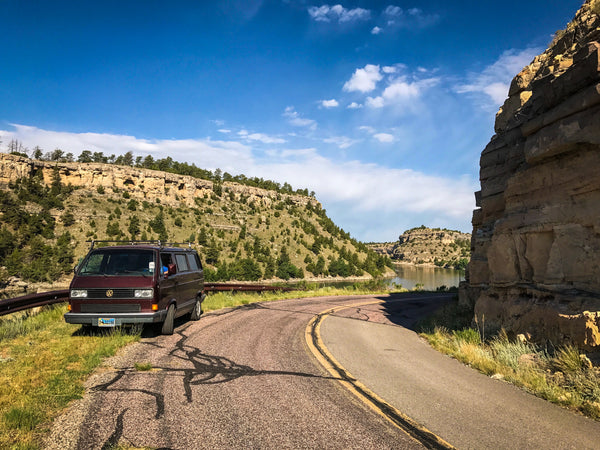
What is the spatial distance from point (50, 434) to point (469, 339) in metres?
9.41

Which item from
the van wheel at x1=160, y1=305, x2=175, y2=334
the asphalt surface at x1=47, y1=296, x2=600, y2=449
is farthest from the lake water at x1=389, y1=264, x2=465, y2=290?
the asphalt surface at x1=47, y1=296, x2=600, y2=449

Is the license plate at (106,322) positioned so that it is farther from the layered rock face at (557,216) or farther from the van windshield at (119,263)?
the layered rock face at (557,216)

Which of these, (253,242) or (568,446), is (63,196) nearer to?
(253,242)

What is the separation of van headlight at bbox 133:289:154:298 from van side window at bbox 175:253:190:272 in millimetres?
1965

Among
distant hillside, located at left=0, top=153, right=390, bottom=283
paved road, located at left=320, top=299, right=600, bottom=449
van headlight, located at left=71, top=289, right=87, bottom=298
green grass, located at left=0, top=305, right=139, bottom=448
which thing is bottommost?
paved road, located at left=320, top=299, right=600, bottom=449

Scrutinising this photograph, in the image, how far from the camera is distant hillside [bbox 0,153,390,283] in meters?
54.0

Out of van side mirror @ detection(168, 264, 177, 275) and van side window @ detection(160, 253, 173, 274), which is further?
van side mirror @ detection(168, 264, 177, 275)

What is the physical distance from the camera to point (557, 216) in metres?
7.97

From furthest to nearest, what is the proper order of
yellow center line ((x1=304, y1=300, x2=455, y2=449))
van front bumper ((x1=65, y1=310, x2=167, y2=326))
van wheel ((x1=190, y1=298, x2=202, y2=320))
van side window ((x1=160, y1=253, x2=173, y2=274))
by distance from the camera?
1. van wheel ((x1=190, y1=298, x2=202, y2=320))
2. van side window ((x1=160, y1=253, x2=173, y2=274))
3. van front bumper ((x1=65, y1=310, x2=167, y2=326))
4. yellow center line ((x1=304, y1=300, x2=455, y2=449))

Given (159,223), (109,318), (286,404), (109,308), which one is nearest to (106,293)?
(109,308)

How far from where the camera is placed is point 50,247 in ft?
172

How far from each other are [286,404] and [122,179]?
8331 cm

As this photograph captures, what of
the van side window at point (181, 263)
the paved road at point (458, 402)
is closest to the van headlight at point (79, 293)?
the van side window at point (181, 263)

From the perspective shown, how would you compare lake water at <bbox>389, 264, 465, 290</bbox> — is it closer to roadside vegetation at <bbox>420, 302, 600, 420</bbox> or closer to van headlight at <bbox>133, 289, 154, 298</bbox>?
roadside vegetation at <bbox>420, 302, 600, 420</bbox>
